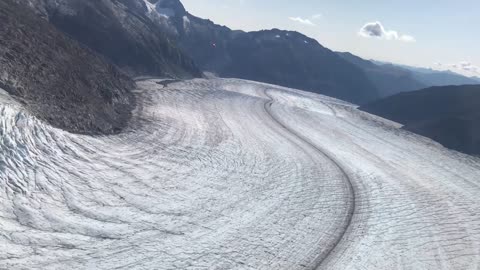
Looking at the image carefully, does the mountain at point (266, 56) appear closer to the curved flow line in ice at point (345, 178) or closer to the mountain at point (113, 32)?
the mountain at point (113, 32)

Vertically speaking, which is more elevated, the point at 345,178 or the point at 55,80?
the point at 55,80

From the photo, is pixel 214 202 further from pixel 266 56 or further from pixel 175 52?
pixel 266 56

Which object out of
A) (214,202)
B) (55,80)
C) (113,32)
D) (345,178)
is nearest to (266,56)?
(113,32)

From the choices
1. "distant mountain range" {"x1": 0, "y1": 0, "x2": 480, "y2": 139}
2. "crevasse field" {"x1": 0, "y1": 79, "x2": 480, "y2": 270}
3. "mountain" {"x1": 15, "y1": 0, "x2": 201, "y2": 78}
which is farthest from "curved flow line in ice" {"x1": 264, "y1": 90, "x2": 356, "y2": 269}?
"mountain" {"x1": 15, "y1": 0, "x2": 201, "y2": 78}

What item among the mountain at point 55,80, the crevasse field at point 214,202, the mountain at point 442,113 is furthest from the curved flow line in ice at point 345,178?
the mountain at point 442,113

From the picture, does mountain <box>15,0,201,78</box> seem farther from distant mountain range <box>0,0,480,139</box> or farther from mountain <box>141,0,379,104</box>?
mountain <box>141,0,379,104</box>

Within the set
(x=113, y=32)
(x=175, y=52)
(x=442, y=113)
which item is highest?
(x=113, y=32)

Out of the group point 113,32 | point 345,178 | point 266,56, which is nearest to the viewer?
point 345,178
